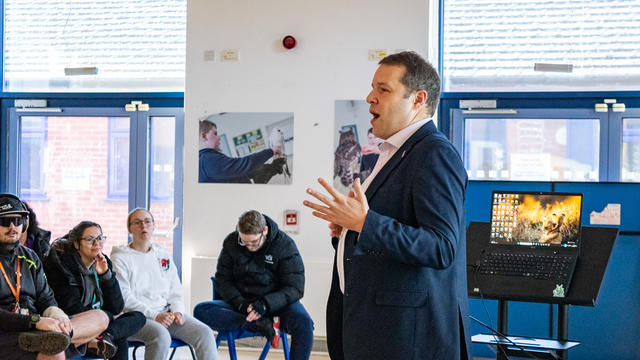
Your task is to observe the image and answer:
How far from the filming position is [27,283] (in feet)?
11.6

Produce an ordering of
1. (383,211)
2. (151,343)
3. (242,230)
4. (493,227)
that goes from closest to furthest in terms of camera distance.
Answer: (383,211) → (493,227) → (151,343) → (242,230)

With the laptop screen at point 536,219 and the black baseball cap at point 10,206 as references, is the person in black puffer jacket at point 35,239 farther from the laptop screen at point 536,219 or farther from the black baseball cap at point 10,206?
A: the laptop screen at point 536,219

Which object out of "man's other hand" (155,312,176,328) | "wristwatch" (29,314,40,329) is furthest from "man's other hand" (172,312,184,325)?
"wristwatch" (29,314,40,329)

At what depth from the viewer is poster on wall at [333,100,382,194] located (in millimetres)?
5461

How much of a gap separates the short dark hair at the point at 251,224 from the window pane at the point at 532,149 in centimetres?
194

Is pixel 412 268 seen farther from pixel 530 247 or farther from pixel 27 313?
pixel 27 313

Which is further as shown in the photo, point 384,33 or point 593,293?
point 384,33

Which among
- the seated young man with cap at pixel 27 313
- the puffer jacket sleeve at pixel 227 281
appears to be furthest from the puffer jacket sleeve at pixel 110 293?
the puffer jacket sleeve at pixel 227 281

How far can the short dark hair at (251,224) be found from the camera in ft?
14.9

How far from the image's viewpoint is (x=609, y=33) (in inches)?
212

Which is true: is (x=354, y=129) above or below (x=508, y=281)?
above

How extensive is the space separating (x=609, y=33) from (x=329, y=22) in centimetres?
215

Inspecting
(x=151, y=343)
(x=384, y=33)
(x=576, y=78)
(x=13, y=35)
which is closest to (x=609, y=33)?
(x=576, y=78)

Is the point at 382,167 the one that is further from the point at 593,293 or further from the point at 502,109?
the point at 502,109
